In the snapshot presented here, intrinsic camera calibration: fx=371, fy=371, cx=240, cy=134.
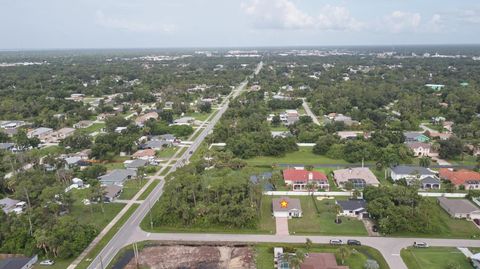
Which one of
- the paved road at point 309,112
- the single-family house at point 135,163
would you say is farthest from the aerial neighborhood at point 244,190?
the paved road at point 309,112

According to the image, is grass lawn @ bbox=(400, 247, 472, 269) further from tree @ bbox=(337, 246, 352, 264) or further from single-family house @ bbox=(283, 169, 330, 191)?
single-family house @ bbox=(283, 169, 330, 191)

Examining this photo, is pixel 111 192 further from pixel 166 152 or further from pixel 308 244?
pixel 308 244

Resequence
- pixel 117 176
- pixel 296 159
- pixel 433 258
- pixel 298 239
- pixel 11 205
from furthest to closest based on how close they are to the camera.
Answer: pixel 296 159, pixel 117 176, pixel 11 205, pixel 298 239, pixel 433 258

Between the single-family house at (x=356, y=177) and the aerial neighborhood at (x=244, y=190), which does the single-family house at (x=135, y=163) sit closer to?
the aerial neighborhood at (x=244, y=190)

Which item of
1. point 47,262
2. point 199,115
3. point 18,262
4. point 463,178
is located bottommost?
point 47,262

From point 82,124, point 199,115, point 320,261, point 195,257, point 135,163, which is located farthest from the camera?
point 199,115

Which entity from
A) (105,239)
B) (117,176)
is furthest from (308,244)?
(117,176)

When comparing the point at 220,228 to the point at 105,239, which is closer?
the point at 105,239

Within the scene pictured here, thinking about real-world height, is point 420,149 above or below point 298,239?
above
